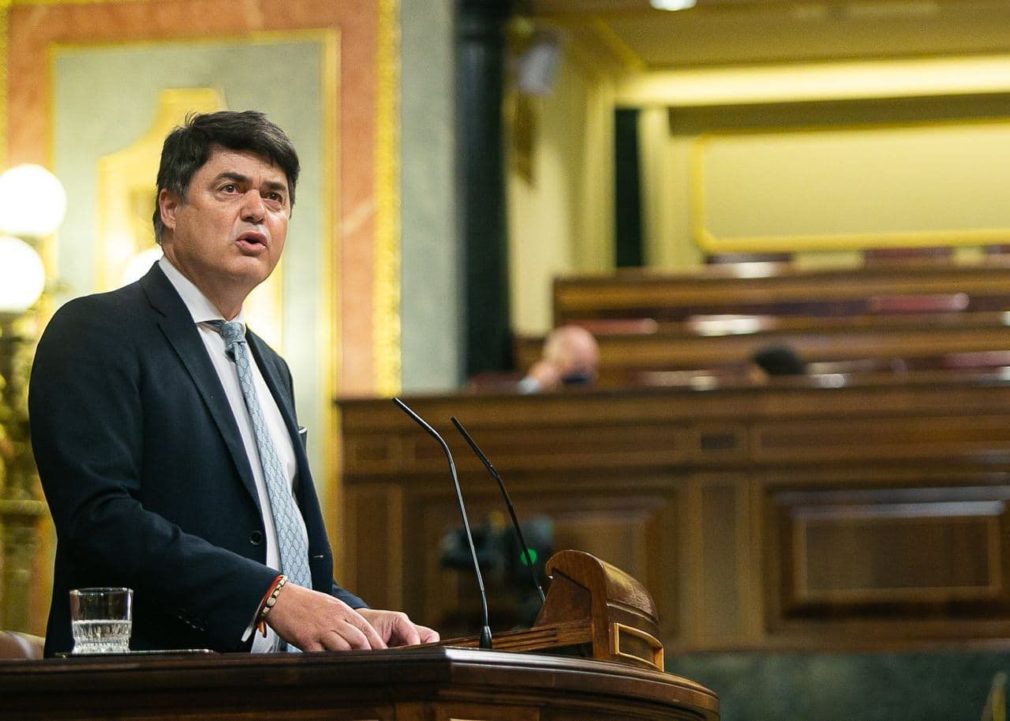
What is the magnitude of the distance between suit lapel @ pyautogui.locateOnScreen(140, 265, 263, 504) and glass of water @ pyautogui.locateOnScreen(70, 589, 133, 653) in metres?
0.28

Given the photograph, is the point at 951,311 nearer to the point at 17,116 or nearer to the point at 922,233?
the point at 922,233

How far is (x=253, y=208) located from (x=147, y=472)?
366mm

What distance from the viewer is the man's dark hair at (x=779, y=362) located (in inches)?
278

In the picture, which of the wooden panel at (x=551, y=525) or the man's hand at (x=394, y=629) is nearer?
the man's hand at (x=394, y=629)

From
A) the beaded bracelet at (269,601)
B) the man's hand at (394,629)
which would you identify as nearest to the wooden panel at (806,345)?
the man's hand at (394,629)

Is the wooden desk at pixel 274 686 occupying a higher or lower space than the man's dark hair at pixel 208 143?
lower

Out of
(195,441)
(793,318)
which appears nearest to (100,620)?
(195,441)

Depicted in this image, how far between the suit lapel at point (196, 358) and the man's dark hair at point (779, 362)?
16.3ft

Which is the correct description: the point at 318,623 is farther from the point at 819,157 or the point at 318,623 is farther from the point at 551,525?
the point at 819,157

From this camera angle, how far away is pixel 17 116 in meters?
8.62

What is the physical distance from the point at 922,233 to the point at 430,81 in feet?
18.1

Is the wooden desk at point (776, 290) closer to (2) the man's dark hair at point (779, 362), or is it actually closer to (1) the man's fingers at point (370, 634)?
(2) the man's dark hair at point (779, 362)

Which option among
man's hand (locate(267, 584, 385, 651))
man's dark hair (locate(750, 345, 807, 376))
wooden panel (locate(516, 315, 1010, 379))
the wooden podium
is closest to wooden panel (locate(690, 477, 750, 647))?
man's dark hair (locate(750, 345, 807, 376))

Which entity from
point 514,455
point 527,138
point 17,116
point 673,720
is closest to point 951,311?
point 527,138
